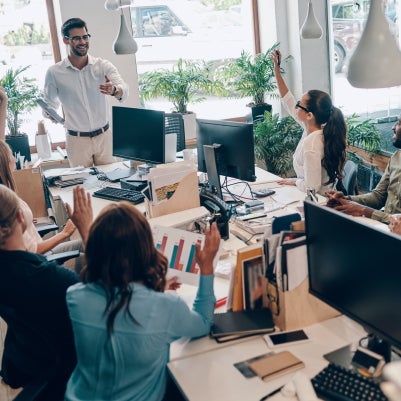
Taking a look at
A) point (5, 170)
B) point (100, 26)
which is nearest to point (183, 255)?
point (5, 170)

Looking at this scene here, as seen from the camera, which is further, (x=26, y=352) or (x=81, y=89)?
(x=81, y=89)

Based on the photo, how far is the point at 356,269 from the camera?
185 cm

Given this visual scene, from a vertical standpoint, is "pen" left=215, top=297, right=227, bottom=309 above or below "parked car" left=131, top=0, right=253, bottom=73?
below

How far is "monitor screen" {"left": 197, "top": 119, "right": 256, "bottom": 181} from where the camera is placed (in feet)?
11.0

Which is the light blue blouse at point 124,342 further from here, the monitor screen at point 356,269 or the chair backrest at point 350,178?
the chair backrest at point 350,178

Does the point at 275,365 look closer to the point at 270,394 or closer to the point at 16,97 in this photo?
the point at 270,394

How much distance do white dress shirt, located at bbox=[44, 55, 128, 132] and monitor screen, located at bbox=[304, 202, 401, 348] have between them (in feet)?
11.2

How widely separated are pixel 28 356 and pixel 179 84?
13.7 ft

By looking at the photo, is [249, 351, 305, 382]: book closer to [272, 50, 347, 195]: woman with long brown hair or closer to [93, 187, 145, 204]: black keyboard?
[272, 50, 347, 195]: woman with long brown hair

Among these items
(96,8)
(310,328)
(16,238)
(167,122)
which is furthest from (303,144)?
(96,8)

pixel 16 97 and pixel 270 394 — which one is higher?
pixel 16 97

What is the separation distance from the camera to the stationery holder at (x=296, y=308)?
2088mm

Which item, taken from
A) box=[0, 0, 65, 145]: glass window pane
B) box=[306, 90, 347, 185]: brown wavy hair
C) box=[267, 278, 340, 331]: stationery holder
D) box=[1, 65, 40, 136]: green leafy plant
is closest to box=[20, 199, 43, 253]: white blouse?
box=[267, 278, 340, 331]: stationery holder

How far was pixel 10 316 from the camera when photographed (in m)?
1.96
